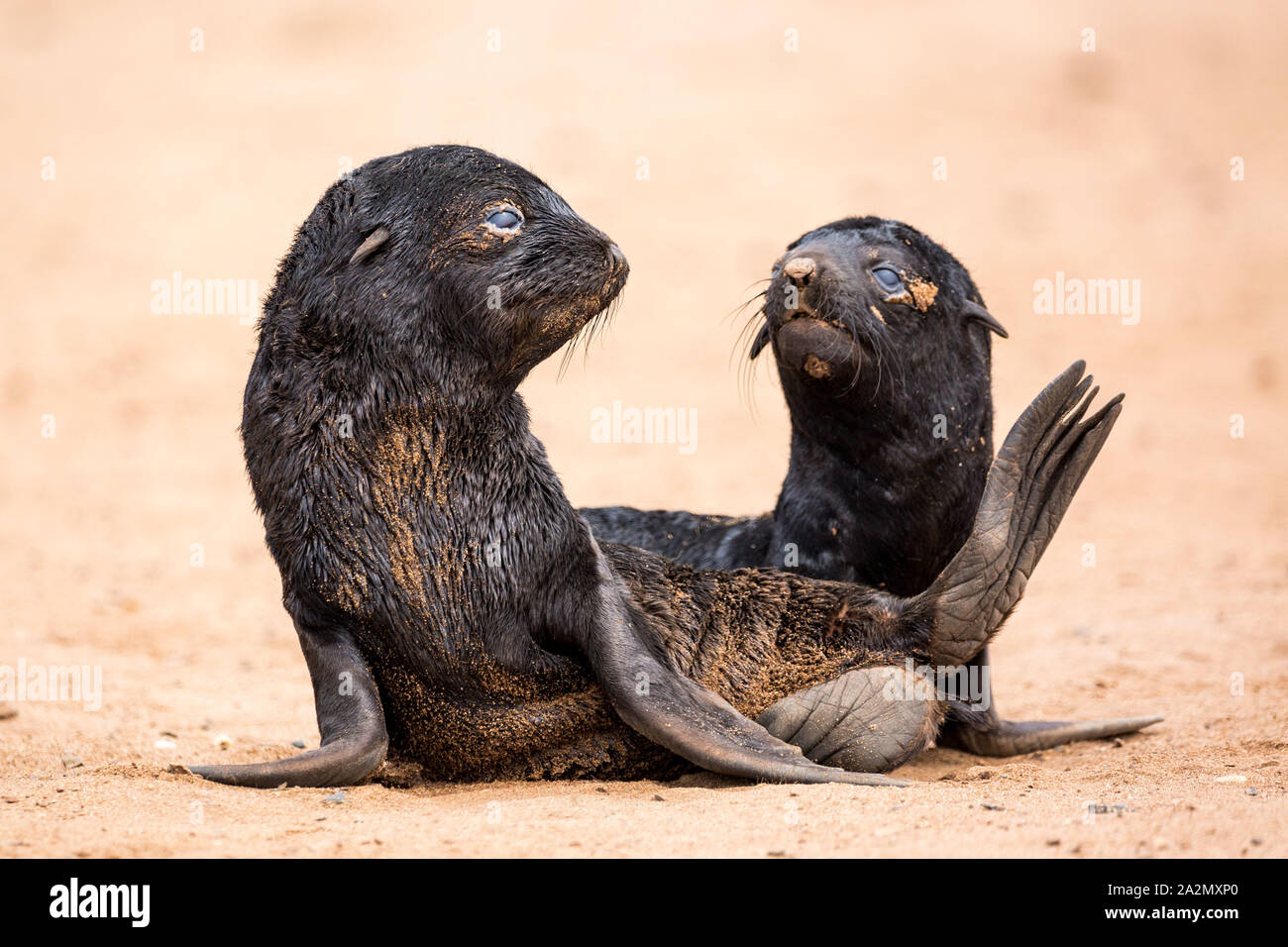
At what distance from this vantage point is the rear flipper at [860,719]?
506 centimetres

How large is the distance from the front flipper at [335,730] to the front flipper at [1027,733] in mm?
2653

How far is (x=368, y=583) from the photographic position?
15.1 feet

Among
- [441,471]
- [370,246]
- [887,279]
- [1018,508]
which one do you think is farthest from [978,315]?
[370,246]

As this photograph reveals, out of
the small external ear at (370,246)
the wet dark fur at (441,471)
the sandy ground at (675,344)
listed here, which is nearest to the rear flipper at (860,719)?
the sandy ground at (675,344)

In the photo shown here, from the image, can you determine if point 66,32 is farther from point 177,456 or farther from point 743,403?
point 743,403

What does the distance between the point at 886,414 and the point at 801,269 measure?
0.68m

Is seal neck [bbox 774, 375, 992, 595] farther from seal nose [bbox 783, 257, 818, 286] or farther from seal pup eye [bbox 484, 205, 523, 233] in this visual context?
seal pup eye [bbox 484, 205, 523, 233]

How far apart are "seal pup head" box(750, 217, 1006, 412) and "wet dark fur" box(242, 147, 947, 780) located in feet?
3.89

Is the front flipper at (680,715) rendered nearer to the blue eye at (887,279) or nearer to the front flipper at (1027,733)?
the front flipper at (1027,733)

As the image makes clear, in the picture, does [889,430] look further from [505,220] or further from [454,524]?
[454,524]

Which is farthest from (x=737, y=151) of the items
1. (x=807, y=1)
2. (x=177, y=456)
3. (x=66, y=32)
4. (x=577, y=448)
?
(x=66, y=32)

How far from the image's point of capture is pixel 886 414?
6082 mm

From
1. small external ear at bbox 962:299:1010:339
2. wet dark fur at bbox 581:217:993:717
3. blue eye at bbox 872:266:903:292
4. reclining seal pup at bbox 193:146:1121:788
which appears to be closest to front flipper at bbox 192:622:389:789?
reclining seal pup at bbox 193:146:1121:788

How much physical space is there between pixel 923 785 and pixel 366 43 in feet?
62.1
